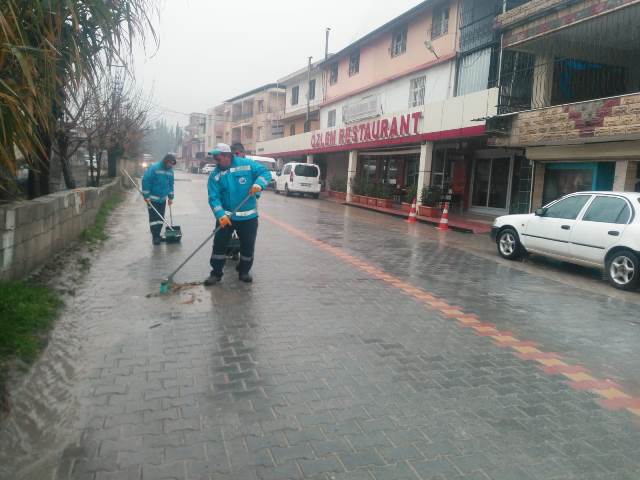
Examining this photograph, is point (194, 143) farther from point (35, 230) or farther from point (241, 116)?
point (35, 230)

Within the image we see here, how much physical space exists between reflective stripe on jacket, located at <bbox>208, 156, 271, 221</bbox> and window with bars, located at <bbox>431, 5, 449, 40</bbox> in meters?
16.1

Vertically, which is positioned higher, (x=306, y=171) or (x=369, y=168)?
(x=369, y=168)

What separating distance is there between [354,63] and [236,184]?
23864 millimetres

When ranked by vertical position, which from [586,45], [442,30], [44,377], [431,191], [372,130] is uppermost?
[442,30]

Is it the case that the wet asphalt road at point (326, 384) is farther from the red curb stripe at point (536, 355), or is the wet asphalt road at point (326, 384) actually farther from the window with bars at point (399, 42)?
the window with bars at point (399, 42)

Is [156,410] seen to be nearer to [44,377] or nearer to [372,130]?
[44,377]

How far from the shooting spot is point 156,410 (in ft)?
11.0

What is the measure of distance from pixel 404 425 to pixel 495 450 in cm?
55

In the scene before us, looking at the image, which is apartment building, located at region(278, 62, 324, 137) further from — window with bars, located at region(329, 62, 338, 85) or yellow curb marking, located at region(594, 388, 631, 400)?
yellow curb marking, located at region(594, 388, 631, 400)

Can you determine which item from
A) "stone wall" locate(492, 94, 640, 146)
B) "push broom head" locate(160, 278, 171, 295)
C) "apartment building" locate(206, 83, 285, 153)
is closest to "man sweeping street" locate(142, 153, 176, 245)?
"push broom head" locate(160, 278, 171, 295)

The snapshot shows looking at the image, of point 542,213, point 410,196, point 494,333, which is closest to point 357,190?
point 410,196

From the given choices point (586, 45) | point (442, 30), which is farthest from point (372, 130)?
point (586, 45)

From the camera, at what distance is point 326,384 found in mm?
3846

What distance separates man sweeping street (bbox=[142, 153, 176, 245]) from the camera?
996 centimetres
